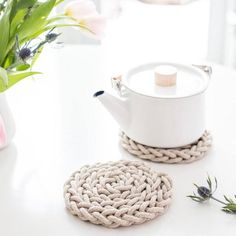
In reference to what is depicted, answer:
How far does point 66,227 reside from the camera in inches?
35.4

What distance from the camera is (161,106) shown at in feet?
3.35

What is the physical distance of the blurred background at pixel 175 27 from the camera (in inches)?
77.8

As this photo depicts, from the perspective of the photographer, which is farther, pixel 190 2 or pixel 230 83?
pixel 190 2

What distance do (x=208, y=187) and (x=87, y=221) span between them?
222 mm

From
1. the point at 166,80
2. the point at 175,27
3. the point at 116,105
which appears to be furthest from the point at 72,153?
the point at 175,27

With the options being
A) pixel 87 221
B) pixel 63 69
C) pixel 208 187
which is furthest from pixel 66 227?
pixel 63 69

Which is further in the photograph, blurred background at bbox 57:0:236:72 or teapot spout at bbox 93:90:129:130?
blurred background at bbox 57:0:236:72

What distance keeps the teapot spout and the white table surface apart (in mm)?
70

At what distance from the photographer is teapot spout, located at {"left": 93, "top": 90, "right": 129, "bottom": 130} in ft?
3.50

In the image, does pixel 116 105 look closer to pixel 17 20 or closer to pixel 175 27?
pixel 17 20

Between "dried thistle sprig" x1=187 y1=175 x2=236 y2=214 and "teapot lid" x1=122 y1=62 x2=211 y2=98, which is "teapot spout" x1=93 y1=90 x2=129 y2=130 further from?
"dried thistle sprig" x1=187 y1=175 x2=236 y2=214

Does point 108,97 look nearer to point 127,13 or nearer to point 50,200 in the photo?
point 50,200

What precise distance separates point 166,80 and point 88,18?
7.4 inches

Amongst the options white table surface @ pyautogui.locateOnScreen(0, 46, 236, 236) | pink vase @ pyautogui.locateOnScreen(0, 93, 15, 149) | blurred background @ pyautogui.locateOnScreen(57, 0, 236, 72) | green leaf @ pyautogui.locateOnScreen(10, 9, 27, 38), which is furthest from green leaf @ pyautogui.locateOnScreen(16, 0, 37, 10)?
blurred background @ pyautogui.locateOnScreen(57, 0, 236, 72)
